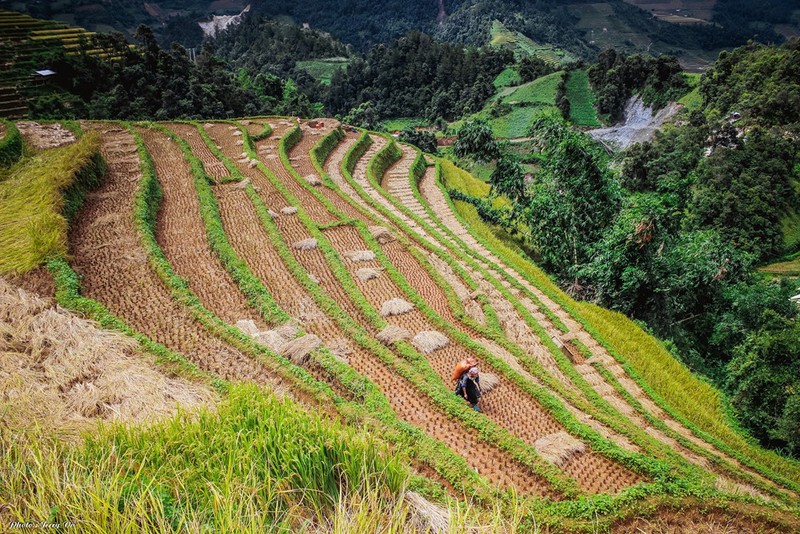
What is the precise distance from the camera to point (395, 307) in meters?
9.52

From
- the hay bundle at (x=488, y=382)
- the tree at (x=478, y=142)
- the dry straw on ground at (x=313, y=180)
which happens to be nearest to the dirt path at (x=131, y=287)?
the hay bundle at (x=488, y=382)

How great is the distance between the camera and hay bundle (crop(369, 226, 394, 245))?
12935 mm

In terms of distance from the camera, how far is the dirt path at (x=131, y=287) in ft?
22.8

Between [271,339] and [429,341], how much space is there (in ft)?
9.67

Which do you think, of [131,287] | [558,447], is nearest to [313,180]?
[131,287]

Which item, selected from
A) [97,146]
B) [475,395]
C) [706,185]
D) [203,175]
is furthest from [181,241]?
[706,185]

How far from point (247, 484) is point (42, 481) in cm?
140

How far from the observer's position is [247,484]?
3.39m

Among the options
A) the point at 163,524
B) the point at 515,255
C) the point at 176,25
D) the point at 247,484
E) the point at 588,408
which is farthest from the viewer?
the point at 176,25

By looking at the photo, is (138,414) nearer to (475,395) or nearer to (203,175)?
(475,395)

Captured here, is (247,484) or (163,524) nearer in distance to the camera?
(163,524)

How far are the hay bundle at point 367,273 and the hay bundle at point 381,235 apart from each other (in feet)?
6.55

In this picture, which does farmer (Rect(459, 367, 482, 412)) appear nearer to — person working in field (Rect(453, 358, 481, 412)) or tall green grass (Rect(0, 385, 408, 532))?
person working in field (Rect(453, 358, 481, 412))

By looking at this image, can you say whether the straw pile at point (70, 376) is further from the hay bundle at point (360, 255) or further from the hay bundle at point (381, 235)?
the hay bundle at point (381, 235)
